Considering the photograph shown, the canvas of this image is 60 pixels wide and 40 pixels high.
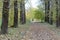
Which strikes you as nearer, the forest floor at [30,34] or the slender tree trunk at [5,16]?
the forest floor at [30,34]

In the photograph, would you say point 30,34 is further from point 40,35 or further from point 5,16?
point 5,16

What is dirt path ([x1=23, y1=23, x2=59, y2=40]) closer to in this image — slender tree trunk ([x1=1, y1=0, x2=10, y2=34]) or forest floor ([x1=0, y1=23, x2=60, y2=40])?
forest floor ([x1=0, y1=23, x2=60, y2=40])

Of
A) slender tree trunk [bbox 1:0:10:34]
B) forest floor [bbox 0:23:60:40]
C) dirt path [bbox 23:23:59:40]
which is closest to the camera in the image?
forest floor [bbox 0:23:60:40]

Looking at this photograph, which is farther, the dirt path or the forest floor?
the dirt path

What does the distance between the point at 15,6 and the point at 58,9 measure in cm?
637

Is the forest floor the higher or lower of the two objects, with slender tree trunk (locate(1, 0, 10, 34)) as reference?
lower

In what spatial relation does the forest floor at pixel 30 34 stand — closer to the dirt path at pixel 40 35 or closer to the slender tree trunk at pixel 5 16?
the dirt path at pixel 40 35

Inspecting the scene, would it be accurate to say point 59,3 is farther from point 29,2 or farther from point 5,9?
point 5,9

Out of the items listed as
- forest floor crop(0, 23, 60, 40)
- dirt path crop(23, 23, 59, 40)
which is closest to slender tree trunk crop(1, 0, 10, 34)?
forest floor crop(0, 23, 60, 40)

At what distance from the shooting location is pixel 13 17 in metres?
23.5

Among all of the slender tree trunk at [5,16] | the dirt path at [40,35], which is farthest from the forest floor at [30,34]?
the slender tree trunk at [5,16]

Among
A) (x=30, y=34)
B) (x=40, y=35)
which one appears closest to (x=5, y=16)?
(x=30, y=34)

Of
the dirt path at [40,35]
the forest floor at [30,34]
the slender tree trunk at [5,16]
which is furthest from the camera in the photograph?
the slender tree trunk at [5,16]

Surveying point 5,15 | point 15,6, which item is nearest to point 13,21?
point 15,6
